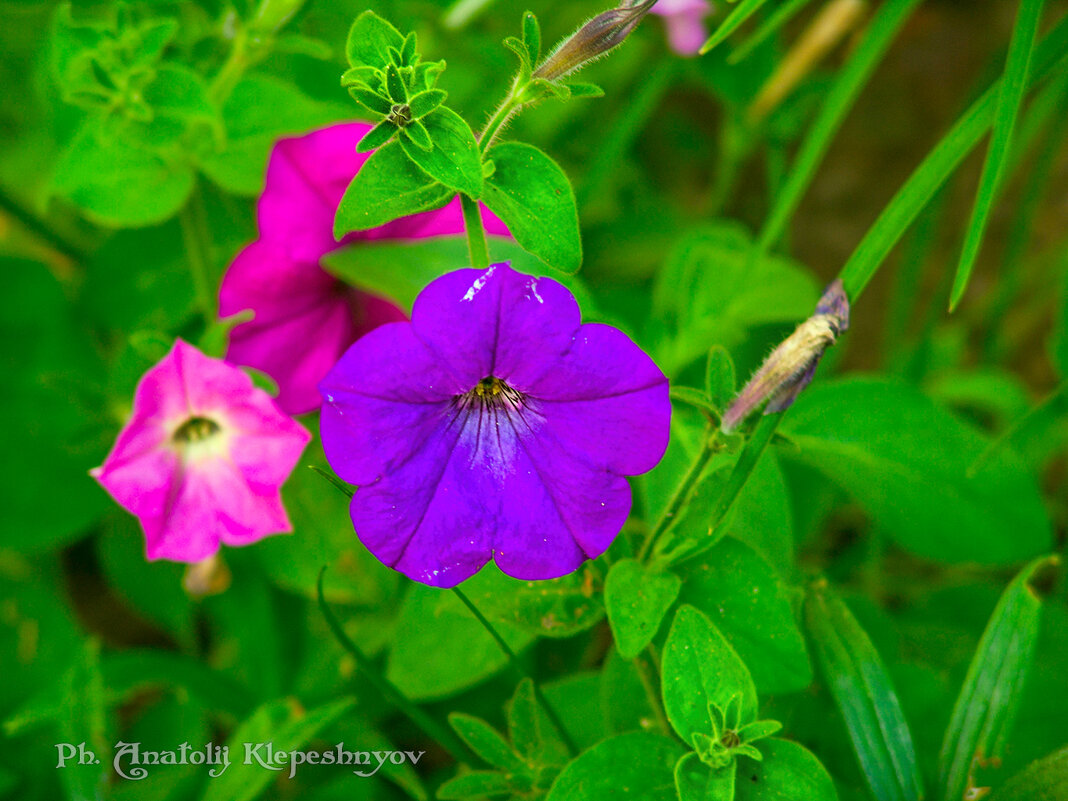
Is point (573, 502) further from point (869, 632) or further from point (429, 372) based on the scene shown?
point (869, 632)

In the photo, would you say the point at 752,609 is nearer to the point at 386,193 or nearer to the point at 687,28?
the point at 386,193

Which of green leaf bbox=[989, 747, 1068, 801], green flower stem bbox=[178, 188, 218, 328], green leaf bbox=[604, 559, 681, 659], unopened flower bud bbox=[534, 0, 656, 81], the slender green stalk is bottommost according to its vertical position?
green leaf bbox=[989, 747, 1068, 801]

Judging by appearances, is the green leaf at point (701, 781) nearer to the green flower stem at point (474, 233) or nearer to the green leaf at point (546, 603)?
the green leaf at point (546, 603)

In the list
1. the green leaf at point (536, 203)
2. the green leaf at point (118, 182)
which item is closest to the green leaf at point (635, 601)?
the green leaf at point (536, 203)

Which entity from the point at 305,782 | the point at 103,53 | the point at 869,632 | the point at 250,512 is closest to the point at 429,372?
the point at 250,512

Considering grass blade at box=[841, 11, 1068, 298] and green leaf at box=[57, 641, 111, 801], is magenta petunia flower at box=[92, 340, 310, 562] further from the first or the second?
grass blade at box=[841, 11, 1068, 298]

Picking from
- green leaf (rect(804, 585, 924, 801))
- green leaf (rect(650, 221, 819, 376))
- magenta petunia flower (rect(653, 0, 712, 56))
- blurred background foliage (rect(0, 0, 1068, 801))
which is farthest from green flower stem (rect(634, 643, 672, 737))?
magenta petunia flower (rect(653, 0, 712, 56))

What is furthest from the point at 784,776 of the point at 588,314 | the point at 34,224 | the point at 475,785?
the point at 34,224

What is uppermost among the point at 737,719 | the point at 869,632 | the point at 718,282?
the point at 718,282
